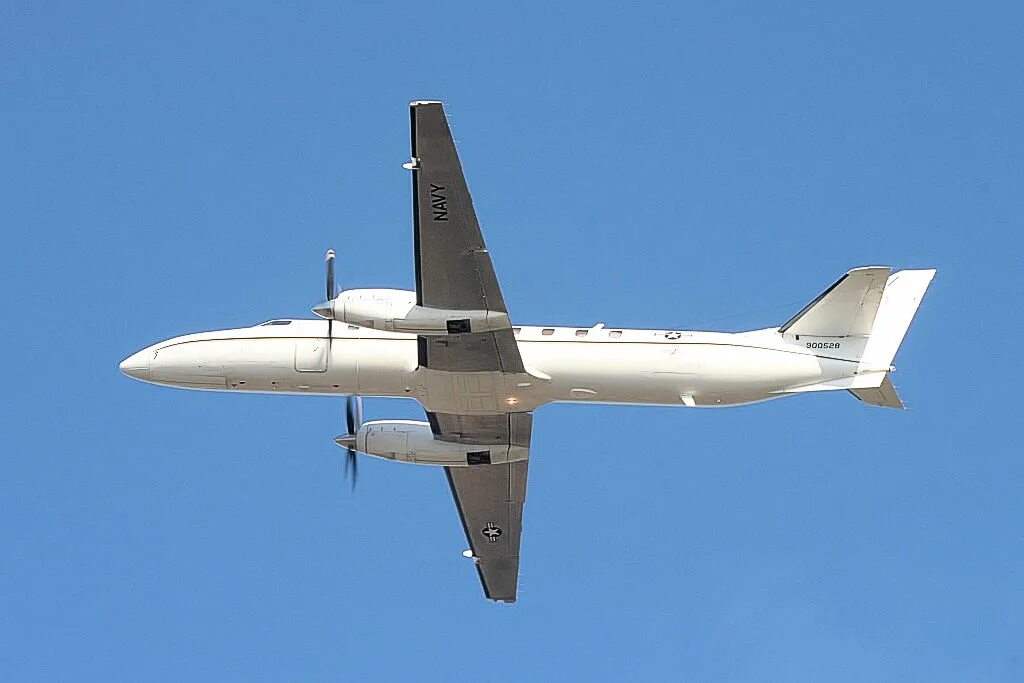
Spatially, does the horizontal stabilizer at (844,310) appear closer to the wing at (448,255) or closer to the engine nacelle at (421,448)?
the wing at (448,255)

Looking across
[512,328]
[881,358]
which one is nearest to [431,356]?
[512,328]

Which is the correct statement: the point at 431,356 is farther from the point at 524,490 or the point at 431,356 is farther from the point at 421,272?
the point at 524,490

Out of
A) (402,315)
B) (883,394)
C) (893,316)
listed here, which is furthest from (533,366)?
(893,316)

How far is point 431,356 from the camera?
3956cm

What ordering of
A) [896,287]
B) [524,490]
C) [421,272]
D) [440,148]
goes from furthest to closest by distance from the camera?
1. [524,490]
2. [896,287]
3. [421,272]
4. [440,148]

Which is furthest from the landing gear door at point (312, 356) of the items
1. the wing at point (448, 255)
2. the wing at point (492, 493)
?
the wing at point (492, 493)

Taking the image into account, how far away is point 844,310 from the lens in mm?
39344

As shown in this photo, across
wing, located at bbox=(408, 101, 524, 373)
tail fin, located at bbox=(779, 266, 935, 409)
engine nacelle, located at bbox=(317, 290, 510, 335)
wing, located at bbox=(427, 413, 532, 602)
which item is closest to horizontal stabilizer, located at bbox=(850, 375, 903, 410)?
tail fin, located at bbox=(779, 266, 935, 409)

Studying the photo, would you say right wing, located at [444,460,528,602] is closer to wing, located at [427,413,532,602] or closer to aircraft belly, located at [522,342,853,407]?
wing, located at [427,413,532,602]

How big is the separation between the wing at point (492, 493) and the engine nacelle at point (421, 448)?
0.17ft

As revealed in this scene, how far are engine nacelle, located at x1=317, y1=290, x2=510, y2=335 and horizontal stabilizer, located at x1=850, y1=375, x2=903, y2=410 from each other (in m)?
9.55

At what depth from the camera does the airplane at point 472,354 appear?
37531mm

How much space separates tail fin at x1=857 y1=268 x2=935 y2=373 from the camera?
129ft

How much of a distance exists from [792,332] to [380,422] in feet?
39.4
